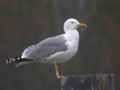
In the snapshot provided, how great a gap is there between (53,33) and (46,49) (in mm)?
1831

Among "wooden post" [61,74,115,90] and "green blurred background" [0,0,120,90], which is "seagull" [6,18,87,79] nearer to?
"wooden post" [61,74,115,90]

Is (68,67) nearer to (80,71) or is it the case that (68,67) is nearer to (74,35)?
(80,71)

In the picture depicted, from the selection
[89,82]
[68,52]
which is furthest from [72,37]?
[89,82]

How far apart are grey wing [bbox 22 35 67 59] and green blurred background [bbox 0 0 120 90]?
1765mm

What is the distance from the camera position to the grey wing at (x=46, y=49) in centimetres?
271

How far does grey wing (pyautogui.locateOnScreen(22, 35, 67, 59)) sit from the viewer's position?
2707 millimetres

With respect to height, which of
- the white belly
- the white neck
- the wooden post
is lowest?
the wooden post

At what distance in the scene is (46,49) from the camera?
8.96ft

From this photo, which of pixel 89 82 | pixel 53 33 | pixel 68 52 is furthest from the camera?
pixel 53 33

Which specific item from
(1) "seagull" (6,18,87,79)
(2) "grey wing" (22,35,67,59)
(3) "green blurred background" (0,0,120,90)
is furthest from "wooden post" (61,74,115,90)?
(3) "green blurred background" (0,0,120,90)

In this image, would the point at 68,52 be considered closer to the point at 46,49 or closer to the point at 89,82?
the point at 46,49

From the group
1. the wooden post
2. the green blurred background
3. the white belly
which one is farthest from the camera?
the green blurred background

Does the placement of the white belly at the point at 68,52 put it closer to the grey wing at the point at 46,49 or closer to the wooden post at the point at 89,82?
the grey wing at the point at 46,49

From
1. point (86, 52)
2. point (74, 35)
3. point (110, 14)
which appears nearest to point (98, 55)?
point (86, 52)
